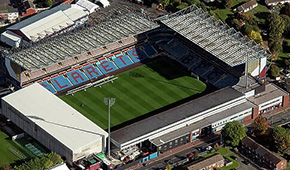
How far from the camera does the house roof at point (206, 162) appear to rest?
176250mm

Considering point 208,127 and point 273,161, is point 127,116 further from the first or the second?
point 273,161

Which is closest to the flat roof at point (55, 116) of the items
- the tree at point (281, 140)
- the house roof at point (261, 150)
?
the house roof at point (261, 150)

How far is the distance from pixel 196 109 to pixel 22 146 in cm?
4059

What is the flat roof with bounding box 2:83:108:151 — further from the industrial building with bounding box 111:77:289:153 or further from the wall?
the industrial building with bounding box 111:77:289:153

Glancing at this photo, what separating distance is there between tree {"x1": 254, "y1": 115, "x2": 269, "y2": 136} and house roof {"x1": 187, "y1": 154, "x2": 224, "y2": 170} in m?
13.5

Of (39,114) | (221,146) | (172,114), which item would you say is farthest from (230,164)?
(39,114)

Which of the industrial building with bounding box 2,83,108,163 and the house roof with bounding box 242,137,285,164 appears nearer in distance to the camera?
the industrial building with bounding box 2,83,108,163

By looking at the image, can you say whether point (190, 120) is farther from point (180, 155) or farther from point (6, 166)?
point (6, 166)

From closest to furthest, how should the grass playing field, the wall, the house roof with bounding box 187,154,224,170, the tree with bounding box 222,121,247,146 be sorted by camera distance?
the house roof with bounding box 187,154,224,170, the wall, the grass playing field, the tree with bounding box 222,121,247,146

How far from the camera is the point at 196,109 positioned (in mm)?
192250

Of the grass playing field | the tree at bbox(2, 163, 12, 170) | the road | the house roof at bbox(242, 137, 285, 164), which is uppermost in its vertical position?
the house roof at bbox(242, 137, 285, 164)

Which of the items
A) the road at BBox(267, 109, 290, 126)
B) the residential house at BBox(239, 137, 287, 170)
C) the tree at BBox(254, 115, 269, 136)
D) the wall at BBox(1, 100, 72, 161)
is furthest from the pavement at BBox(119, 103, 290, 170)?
the wall at BBox(1, 100, 72, 161)

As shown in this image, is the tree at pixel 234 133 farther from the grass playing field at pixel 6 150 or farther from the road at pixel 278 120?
the grass playing field at pixel 6 150

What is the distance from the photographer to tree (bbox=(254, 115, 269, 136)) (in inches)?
7421
